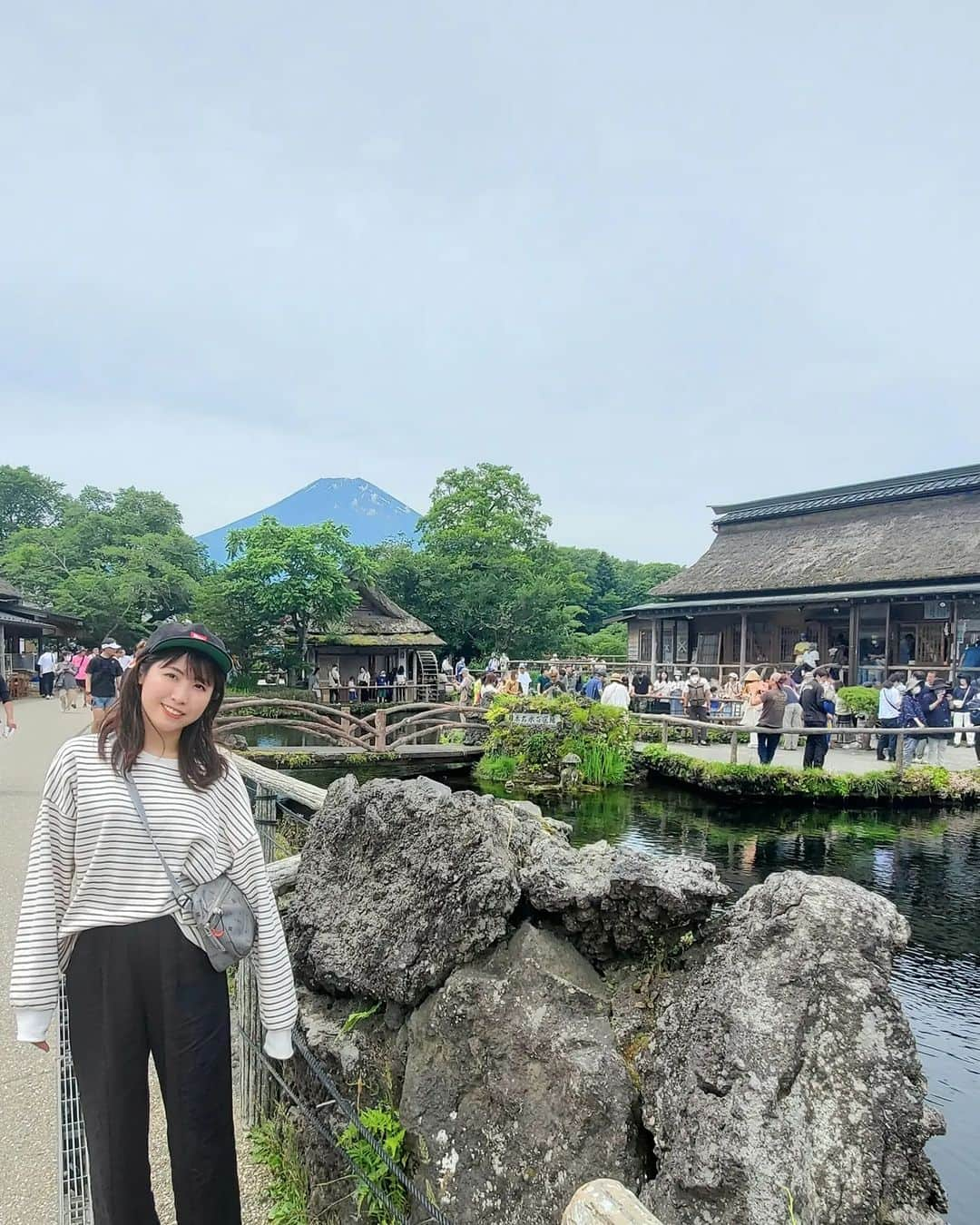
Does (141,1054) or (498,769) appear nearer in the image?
(141,1054)

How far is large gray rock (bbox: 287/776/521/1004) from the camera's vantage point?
2.76m

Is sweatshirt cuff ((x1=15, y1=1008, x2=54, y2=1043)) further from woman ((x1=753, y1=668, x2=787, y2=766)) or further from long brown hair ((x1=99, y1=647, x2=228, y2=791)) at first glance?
woman ((x1=753, y1=668, x2=787, y2=766))

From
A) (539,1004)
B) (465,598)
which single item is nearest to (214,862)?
(539,1004)

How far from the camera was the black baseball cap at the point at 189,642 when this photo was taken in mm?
2178

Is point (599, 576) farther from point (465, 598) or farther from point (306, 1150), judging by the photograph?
point (306, 1150)

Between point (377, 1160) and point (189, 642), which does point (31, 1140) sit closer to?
point (377, 1160)

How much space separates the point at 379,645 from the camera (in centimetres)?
2903

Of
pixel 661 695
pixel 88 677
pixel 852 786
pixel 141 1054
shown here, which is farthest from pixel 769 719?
pixel 141 1054

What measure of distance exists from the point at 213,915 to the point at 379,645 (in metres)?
27.2

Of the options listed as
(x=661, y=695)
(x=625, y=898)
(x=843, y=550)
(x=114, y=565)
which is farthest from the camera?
(x=114, y=565)

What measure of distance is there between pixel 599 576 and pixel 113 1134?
52411 millimetres

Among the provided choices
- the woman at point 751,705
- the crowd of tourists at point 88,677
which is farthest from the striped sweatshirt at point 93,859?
the woman at point 751,705

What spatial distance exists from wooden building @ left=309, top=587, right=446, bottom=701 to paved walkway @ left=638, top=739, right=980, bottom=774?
1505cm

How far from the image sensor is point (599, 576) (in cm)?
5362
